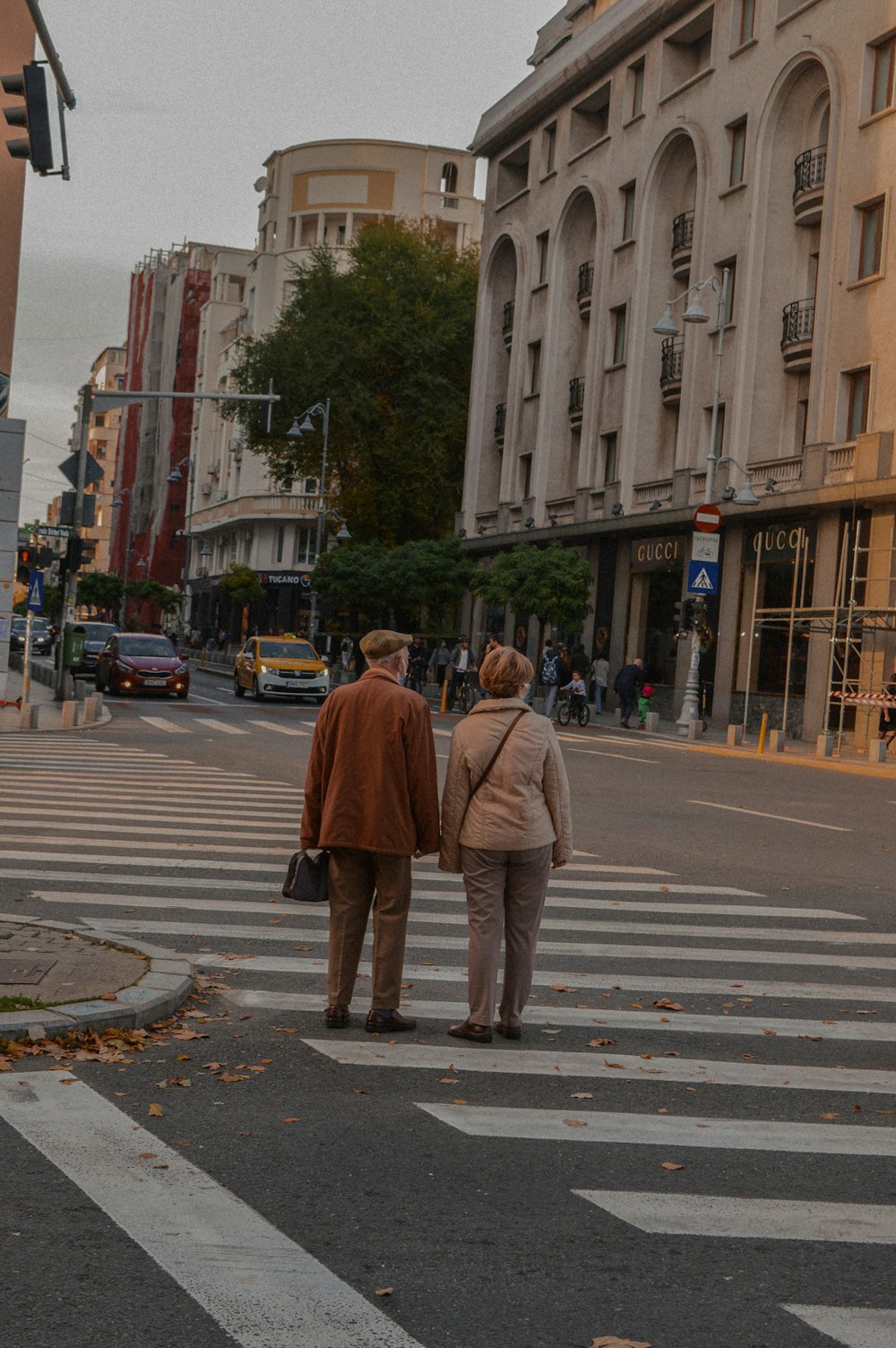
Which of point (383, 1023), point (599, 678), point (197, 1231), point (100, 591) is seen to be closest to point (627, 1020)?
point (383, 1023)

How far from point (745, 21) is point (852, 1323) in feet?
139

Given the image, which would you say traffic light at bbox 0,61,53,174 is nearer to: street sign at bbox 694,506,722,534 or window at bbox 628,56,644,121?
street sign at bbox 694,506,722,534

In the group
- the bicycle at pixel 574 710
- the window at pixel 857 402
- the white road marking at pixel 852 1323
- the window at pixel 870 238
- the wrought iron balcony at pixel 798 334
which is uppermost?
the window at pixel 870 238

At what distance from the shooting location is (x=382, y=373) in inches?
2322

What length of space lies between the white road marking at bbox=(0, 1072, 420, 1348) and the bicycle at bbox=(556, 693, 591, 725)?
1289 inches

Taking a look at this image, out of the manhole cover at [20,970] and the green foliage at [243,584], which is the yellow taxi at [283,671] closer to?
the manhole cover at [20,970]

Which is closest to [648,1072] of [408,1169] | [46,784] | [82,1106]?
[408,1169]

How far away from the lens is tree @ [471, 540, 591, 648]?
42.9m

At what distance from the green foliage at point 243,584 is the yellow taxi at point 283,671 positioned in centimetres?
4084

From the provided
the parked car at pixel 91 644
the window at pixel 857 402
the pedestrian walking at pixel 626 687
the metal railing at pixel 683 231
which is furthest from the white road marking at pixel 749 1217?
the metal railing at pixel 683 231

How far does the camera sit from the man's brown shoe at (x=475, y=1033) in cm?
705

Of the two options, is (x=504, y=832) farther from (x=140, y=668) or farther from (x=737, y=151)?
(x=737, y=151)

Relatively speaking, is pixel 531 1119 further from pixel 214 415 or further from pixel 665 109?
pixel 214 415

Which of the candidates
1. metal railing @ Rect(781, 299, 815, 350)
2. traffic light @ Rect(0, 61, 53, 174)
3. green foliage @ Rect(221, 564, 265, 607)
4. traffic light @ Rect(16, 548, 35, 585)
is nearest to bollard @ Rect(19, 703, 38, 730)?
traffic light @ Rect(16, 548, 35, 585)
